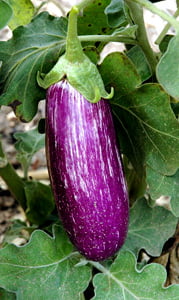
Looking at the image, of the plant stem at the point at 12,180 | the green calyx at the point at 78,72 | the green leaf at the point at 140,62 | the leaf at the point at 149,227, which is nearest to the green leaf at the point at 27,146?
the plant stem at the point at 12,180

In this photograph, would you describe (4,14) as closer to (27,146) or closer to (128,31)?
(128,31)

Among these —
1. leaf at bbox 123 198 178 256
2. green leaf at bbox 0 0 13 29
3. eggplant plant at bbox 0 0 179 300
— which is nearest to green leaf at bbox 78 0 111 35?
eggplant plant at bbox 0 0 179 300

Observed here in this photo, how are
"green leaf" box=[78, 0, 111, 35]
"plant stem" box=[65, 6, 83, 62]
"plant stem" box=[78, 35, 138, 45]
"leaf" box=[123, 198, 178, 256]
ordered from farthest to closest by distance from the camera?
"leaf" box=[123, 198, 178, 256] < "green leaf" box=[78, 0, 111, 35] < "plant stem" box=[78, 35, 138, 45] < "plant stem" box=[65, 6, 83, 62]

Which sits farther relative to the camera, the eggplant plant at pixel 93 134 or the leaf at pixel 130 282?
the leaf at pixel 130 282

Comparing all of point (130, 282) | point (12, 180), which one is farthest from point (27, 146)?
point (130, 282)

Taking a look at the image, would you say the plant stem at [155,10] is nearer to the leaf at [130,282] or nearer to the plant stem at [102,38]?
the plant stem at [102,38]

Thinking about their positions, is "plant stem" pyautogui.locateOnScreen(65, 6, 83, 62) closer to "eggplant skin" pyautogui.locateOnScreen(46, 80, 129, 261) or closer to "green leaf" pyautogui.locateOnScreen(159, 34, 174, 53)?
"eggplant skin" pyautogui.locateOnScreen(46, 80, 129, 261)

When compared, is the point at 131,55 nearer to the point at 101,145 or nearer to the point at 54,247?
the point at 101,145
